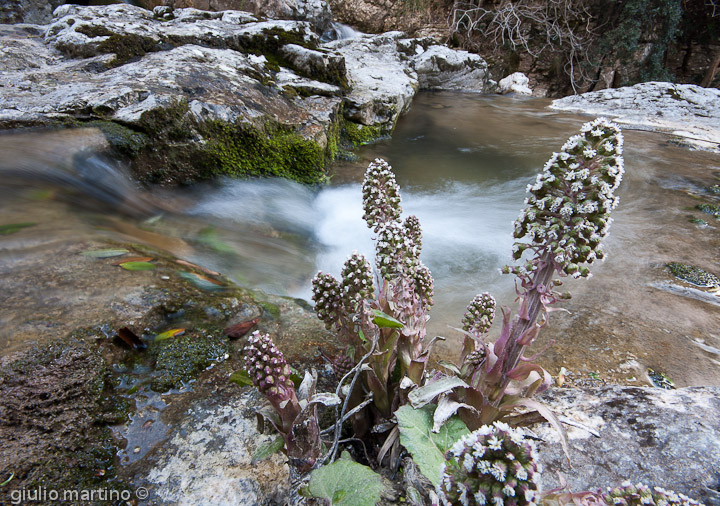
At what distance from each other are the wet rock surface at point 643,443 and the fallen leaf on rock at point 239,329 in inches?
70.8

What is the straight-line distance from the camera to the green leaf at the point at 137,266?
2715mm

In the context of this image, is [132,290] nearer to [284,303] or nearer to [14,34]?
[284,303]

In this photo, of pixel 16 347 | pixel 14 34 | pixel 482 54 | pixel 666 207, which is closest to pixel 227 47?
pixel 14 34

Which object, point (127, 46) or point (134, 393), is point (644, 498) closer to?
point (134, 393)

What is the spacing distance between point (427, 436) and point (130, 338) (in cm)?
177

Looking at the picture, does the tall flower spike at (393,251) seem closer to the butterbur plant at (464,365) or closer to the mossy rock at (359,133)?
the butterbur plant at (464,365)

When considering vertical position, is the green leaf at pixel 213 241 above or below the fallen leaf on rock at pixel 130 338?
below

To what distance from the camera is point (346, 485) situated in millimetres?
1307

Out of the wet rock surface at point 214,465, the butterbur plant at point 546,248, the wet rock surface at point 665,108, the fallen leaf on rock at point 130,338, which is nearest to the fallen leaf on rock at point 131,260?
A: the fallen leaf on rock at point 130,338

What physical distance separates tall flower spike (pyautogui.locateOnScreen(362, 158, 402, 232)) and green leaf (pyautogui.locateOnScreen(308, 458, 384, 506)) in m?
1.28

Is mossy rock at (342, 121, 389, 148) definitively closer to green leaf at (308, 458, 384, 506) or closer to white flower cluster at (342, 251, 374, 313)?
white flower cluster at (342, 251, 374, 313)

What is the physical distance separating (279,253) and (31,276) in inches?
84.9

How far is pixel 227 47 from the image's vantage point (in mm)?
6859

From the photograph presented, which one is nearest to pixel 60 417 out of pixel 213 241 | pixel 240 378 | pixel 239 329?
pixel 240 378
